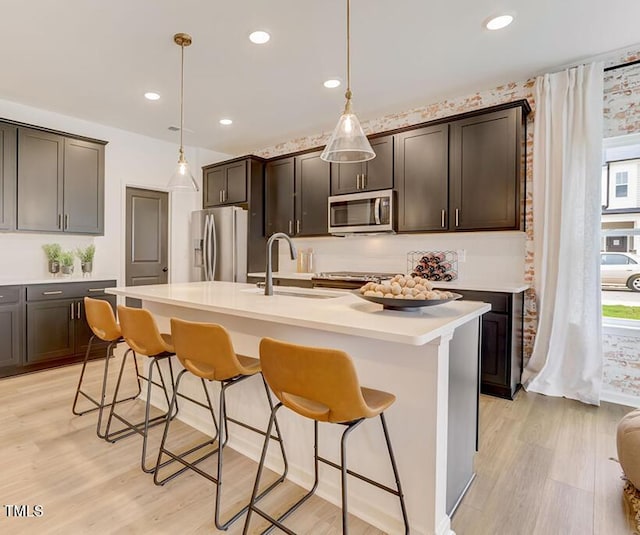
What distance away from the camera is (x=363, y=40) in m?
2.69

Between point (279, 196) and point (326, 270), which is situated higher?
point (279, 196)

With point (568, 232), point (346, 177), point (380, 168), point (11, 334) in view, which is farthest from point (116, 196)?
point (568, 232)

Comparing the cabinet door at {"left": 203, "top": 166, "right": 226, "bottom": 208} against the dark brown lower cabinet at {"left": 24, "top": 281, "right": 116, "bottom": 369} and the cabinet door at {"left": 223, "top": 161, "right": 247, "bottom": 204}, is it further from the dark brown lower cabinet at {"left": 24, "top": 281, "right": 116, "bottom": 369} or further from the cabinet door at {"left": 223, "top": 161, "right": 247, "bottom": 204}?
the dark brown lower cabinet at {"left": 24, "top": 281, "right": 116, "bottom": 369}

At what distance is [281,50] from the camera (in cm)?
284

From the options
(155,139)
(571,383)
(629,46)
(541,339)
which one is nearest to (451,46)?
(629,46)

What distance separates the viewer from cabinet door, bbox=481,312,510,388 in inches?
118

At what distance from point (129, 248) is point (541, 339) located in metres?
4.84

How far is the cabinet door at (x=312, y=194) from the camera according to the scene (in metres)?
4.44

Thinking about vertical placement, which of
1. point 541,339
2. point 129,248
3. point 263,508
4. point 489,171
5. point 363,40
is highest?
point 363,40

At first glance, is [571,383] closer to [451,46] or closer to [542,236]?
[542,236]

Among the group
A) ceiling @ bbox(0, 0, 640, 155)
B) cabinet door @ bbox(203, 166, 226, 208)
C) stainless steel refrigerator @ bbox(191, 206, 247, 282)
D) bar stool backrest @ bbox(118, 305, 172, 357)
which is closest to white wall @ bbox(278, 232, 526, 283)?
stainless steel refrigerator @ bbox(191, 206, 247, 282)

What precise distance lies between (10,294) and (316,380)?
368 centimetres

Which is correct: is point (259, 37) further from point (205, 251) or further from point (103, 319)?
point (205, 251)

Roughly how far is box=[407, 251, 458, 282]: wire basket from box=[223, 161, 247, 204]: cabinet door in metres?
2.56
